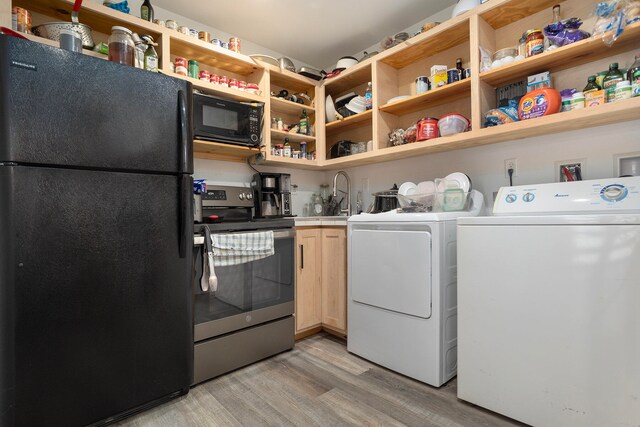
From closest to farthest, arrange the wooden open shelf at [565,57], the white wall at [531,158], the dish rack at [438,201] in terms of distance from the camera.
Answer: the wooden open shelf at [565,57] → the white wall at [531,158] → the dish rack at [438,201]

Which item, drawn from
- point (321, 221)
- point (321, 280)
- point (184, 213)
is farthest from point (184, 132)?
point (321, 280)

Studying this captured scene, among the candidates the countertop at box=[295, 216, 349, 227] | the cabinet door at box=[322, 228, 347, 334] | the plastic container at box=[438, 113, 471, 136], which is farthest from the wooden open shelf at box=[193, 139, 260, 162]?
the plastic container at box=[438, 113, 471, 136]

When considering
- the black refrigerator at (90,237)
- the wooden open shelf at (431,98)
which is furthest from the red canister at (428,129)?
the black refrigerator at (90,237)

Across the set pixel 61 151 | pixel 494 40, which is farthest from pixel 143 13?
pixel 494 40

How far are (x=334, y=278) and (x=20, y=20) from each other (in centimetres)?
226

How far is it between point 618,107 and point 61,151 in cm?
228

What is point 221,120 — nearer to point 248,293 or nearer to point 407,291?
point 248,293

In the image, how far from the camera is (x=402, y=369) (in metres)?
1.79

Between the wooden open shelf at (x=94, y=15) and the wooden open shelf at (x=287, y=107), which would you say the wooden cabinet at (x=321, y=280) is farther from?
the wooden open shelf at (x=94, y=15)

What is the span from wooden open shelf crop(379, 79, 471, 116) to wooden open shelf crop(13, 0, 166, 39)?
162 cm

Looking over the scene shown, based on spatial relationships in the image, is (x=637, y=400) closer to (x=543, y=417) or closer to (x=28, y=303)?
(x=543, y=417)

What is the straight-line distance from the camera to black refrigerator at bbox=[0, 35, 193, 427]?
1091 millimetres

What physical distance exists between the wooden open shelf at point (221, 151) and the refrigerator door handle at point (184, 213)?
2.31 ft

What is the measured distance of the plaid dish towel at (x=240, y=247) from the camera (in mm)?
1723
